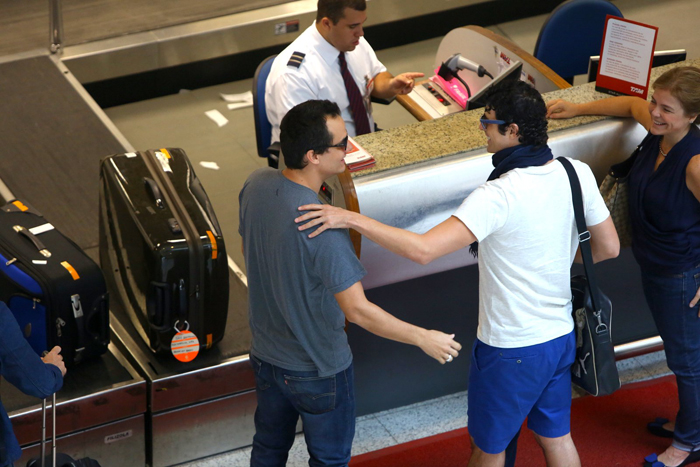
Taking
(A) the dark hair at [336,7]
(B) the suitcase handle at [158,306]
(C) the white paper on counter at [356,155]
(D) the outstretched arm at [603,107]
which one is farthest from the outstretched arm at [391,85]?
(B) the suitcase handle at [158,306]

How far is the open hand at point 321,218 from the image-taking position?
2.29m

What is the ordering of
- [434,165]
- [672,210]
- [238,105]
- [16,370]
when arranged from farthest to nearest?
[238,105] → [434,165] → [672,210] → [16,370]

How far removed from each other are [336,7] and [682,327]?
186cm

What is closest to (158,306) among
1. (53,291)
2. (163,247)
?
(163,247)

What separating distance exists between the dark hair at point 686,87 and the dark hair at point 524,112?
1.93 ft

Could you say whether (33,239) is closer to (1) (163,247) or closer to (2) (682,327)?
(1) (163,247)

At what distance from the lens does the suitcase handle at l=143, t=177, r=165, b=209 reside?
3.29 metres

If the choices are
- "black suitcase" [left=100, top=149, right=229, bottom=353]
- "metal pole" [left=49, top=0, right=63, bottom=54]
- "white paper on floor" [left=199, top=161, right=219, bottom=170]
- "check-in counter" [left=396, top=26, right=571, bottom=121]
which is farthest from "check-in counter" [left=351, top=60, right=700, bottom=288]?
"metal pole" [left=49, top=0, right=63, bottom=54]

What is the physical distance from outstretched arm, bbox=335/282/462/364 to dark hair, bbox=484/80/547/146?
57cm

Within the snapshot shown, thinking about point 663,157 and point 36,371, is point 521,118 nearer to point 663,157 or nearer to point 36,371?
point 663,157

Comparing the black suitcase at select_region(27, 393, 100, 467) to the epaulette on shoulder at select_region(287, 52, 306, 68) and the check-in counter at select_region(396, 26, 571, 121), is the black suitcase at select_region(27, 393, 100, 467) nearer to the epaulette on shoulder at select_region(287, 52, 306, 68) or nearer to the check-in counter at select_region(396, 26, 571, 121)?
the epaulette on shoulder at select_region(287, 52, 306, 68)

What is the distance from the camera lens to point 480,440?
268cm

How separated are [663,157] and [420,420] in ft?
4.68

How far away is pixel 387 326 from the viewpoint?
236cm
